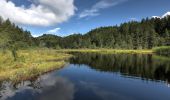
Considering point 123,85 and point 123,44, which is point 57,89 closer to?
point 123,85

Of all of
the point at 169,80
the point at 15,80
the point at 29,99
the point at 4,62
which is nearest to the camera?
the point at 29,99

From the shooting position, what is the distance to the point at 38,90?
1296 inches

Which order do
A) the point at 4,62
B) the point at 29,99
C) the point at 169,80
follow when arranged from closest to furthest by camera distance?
the point at 29,99 → the point at 169,80 → the point at 4,62

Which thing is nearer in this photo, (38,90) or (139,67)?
(38,90)

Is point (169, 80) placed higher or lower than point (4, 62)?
lower

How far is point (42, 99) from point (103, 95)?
28.3 ft

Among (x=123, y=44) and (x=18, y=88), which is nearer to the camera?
(x=18, y=88)

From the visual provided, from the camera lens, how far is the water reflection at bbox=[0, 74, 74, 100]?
94.6 feet

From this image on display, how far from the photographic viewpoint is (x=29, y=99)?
91.4ft

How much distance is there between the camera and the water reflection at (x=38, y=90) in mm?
28844

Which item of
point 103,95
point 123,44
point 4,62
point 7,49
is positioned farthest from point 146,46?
point 103,95

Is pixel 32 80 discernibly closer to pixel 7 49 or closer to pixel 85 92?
pixel 85 92

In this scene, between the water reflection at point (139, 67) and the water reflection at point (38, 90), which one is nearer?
the water reflection at point (38, 90)

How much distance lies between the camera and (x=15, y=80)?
37.5m
